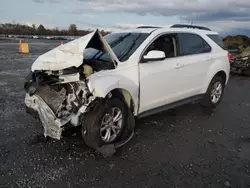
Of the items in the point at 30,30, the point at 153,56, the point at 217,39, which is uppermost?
the point at 30,30

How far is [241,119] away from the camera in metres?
5.87

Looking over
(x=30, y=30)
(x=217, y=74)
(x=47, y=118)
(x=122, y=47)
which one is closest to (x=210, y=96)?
(x=217, y=74)

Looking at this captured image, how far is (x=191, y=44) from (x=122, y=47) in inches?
67.0

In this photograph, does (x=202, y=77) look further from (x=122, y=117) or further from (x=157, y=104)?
(x=122, y=117)

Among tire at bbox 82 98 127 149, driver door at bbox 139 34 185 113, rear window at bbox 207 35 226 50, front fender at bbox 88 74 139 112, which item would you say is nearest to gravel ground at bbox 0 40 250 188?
tire at bbox 82 98 127 149

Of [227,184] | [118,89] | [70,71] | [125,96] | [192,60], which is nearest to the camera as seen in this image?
[227,184]

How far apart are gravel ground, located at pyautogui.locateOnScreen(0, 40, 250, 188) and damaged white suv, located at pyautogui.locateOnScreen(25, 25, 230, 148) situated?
0.37 metres

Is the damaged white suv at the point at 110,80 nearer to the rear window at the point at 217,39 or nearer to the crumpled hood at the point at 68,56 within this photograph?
the crumpled hood at the point at 68,56

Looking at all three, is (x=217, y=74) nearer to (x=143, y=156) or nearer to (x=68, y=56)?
(x=143, y=156)

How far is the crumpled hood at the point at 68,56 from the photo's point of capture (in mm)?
3695

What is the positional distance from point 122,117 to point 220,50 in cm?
349

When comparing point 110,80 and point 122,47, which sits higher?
point 122,47

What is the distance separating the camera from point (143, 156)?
3934 millimetres

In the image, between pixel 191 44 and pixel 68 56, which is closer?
pixel 68 56
